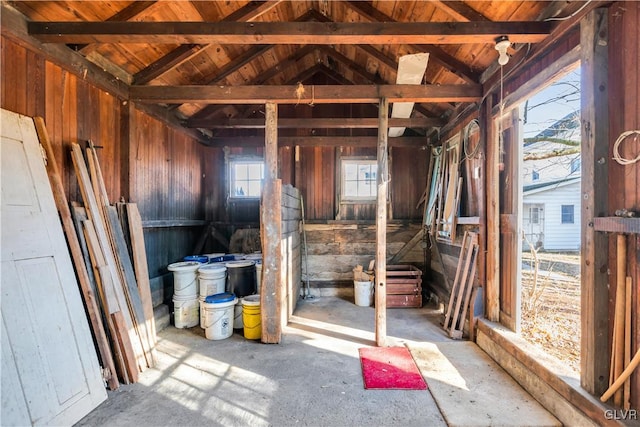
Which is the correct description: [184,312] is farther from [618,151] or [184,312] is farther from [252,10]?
[618,151]

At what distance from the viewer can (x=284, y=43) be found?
8.87 ft

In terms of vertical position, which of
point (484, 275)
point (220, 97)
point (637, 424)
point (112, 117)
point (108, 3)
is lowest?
point (637, 424)

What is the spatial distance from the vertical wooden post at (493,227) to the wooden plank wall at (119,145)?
4.11m

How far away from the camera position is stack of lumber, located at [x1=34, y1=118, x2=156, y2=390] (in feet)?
8.30

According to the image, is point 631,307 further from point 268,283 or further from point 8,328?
point 8,328

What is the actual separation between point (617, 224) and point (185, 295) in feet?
13.8

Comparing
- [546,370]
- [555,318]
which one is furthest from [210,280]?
[555,318]

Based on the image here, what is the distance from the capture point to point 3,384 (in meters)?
1.78

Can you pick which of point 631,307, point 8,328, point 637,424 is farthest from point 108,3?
point 637,424

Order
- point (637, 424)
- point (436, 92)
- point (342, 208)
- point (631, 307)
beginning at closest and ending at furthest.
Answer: point (637, 424)
point (631, 307)
point (436, 92)
point (342, 208)

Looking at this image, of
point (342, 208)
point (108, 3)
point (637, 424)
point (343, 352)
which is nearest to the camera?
point (637, 424)

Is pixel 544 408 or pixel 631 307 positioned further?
pixel 544 408

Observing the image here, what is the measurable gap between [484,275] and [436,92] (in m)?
2.17

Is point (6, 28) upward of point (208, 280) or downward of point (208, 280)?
upward
